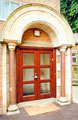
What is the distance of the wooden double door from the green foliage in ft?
20.2

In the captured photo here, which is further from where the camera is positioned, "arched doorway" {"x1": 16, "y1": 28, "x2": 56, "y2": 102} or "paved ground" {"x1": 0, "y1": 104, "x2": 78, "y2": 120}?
"arched doorway" {"x1": 16, "y1": 28, "x2": 56, "y2": 102}

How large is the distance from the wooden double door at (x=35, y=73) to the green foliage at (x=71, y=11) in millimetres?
6142

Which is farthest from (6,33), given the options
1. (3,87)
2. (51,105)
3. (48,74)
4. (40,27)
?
(51,105)

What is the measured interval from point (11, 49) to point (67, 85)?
8.25ft

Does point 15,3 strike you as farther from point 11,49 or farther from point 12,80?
point 12,80

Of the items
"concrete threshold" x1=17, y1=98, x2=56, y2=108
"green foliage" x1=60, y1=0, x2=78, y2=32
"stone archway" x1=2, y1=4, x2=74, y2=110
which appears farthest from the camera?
"green foliage" x1=60, y1=0, x2=78, y2=32

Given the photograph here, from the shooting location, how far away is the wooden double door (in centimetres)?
358

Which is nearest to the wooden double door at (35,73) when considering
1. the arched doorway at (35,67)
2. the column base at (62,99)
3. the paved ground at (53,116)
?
the arched doorway at (35,67)

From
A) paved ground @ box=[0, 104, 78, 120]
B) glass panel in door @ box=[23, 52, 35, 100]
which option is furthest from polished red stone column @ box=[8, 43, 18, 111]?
glass panel in door @ box=[23, 52, 35, 100]

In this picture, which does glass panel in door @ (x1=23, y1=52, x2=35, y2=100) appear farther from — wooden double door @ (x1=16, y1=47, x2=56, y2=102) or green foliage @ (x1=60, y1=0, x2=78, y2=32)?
green foliage @ (x1=60, y1=0, x2=78, y2=32)

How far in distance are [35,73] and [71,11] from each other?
755cm

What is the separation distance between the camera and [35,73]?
379 centimetres

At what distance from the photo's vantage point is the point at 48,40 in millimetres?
4027

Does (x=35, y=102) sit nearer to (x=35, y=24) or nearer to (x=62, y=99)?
(x=62, y=99)
